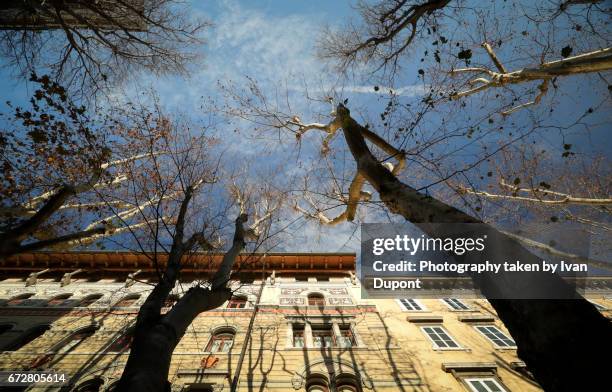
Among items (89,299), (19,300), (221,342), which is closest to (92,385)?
(221,342)

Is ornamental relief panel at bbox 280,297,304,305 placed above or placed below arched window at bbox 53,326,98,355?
above

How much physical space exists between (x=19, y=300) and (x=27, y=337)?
383 centimetres

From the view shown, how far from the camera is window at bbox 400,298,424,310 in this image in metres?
13.9

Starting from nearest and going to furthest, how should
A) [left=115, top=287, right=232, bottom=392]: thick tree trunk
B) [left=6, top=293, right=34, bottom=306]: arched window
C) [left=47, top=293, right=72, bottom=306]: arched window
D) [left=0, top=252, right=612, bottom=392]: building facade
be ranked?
[left=115, top=287, right=232, bottom=392]: thick tree trunk
[left=0, top=252, right=612, bottom=392]: building facade
[left=6, top=293, right=34, bottom=306]: arched window
[left=47, top=293, right=72, bottom=306]: arched window

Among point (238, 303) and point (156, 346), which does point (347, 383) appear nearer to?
point (238, 303)

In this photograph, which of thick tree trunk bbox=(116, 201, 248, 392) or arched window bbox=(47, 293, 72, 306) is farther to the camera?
arched window bbox=(47, 293, 72, 306)

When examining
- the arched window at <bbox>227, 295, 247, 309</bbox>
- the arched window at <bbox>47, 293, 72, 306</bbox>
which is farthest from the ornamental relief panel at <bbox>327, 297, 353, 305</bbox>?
the arched window at <bbox>47, 293, 72, 306</bbox>

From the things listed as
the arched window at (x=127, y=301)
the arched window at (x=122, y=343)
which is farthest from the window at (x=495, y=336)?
the arched window at (x=127, y=301)

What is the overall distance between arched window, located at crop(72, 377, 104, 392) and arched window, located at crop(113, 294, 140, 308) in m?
4.88

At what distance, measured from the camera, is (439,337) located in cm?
1170

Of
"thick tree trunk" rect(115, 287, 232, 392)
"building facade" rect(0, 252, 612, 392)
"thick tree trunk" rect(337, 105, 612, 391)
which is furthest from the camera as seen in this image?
"building facade" rect(0, 252, 612, 392)

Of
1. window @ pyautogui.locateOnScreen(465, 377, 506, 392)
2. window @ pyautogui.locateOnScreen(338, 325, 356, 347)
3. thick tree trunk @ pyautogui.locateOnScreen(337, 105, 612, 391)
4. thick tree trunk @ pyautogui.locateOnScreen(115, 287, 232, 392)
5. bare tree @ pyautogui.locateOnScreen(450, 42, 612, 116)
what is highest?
bare tree @ pyautogui.locateOnScreen(450, 42, 612, 116)

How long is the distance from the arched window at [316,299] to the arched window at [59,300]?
488 inches

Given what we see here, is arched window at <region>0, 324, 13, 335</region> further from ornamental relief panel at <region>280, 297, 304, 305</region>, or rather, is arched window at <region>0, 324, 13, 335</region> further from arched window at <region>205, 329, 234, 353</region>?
ornamental relief panel at <region>280, 297, 304, 305</region>
